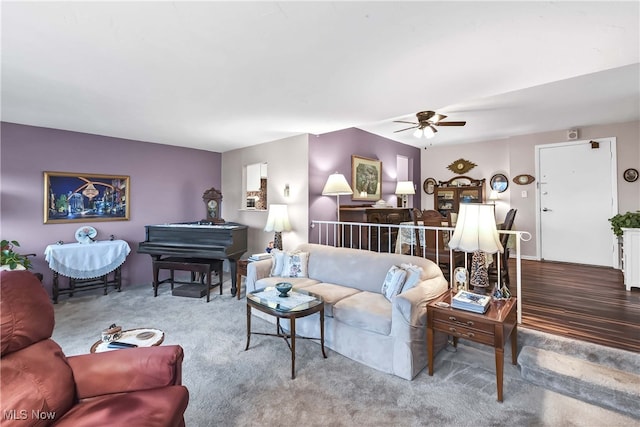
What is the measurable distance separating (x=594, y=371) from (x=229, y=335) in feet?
9.73

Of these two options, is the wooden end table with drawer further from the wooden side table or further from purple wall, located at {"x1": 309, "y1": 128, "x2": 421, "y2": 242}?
the wooden side table

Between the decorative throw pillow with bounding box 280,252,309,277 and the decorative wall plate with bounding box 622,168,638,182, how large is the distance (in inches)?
203

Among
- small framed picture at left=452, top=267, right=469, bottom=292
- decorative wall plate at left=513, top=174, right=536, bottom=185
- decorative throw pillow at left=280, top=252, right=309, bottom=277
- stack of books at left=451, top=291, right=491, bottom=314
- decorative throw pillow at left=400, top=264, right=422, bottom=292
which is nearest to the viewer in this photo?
stack of books at left=451, top=291, right=491, bottom=314

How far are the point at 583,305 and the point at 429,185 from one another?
4.19 metres

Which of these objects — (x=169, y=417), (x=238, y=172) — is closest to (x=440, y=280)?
(x=169, y=417)

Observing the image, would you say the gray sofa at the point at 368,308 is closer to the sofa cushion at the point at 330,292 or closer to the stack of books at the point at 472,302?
the sofa cushion at the point at 330,292

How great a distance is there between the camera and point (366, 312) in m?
2.38

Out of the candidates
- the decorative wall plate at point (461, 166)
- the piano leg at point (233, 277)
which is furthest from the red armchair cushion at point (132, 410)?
the decorative wall plate at point (461, 166)

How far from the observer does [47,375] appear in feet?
3.95

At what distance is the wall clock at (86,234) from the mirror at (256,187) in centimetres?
A: 232

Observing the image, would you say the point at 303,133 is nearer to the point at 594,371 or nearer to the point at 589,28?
the point at 589,28

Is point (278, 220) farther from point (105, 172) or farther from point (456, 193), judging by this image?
point (456, 193)

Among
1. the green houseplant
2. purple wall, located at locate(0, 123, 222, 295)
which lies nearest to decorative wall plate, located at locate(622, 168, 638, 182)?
the green houseplant

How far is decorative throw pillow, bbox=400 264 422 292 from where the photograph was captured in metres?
2.55
